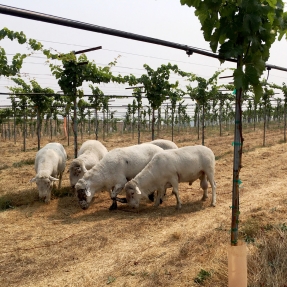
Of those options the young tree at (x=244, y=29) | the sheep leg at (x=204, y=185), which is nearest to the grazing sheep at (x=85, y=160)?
the sheep leg at (x=204, y=185)

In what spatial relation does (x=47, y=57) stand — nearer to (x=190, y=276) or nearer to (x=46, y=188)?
(x=46, y=188)

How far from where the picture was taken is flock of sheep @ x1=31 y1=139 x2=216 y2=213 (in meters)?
9.29

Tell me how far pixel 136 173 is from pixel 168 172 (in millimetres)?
1384

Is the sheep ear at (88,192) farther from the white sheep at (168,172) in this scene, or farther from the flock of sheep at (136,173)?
the white sheep at (168,172)

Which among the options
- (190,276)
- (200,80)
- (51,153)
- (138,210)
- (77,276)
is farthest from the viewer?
(200,80)

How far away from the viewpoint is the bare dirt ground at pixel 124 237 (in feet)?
16.5

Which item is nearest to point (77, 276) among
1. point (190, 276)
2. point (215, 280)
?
point (190, 276)

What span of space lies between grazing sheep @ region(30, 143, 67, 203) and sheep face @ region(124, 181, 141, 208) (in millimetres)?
2349

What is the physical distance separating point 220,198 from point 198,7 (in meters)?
7.64

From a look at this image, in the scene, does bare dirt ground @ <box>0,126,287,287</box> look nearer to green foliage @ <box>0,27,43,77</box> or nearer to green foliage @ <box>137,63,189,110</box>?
green foliage @ <box>0,27,43,77</box>

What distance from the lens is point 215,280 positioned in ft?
14.2

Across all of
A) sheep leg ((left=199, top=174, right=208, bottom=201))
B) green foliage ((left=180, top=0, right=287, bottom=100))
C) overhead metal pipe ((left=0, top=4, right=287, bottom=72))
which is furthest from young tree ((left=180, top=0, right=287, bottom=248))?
sheep leg ((left=199, top=174, right=208, bottom=201))

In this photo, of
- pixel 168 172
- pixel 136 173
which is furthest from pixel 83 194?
pixel 168 172

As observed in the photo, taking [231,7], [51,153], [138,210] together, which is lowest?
[138,210]
